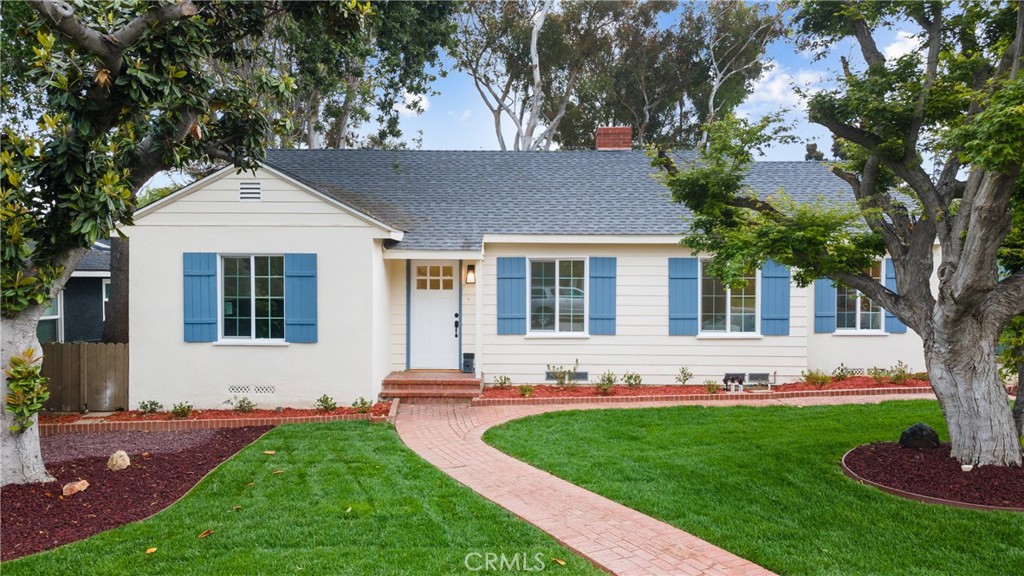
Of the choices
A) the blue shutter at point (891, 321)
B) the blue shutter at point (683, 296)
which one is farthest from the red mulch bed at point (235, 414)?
the blue shutter at point (891, 321)

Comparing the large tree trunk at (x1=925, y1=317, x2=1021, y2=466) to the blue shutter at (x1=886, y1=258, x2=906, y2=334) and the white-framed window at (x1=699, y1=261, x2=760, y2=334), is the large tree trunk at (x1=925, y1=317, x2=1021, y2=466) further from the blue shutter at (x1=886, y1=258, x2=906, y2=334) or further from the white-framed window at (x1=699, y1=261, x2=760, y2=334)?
the blue shutter at (x1=886, y1=258, x2=906, y2=334)

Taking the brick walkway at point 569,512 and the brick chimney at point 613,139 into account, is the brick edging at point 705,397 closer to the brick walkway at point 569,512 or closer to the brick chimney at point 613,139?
the brick walkway at point 569,512

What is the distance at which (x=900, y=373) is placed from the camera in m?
11.0

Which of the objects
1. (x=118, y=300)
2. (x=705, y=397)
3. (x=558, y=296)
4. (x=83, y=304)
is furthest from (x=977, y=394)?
(x=83, y=304)

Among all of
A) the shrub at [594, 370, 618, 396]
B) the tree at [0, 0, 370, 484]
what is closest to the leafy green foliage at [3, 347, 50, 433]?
the tree at [0, 0, 370, 484]

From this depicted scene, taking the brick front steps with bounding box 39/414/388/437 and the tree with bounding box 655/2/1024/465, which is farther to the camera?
the brick front steps with bounding box 39/414/388/437

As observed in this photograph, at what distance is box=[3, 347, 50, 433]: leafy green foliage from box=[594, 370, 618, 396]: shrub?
7.69 m

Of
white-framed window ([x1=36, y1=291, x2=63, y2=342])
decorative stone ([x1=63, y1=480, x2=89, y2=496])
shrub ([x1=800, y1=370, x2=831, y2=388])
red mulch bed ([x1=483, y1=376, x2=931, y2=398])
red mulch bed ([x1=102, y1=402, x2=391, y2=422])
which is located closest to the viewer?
decorative stone ([x1=63, y1=480, x2=89, y2=496])

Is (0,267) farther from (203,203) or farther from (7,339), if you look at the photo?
(203,203)

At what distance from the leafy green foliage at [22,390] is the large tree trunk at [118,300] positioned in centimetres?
510

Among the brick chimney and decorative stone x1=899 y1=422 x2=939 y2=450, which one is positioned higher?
the brick chimney

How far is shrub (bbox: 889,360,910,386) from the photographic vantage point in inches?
422

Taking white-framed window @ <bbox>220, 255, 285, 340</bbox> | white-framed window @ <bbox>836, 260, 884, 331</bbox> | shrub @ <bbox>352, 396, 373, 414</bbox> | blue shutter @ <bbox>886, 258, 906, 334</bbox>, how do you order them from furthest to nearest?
white-framed window @ <bbox>836, 260, 884, 331</bbox>, blue shutter @ <bbox>886, 258, 906, 334</bbox>, white-framed window @ <bbox>220, 255, 285, 340</bbox>, shrub @ <bbox>352, 396, 373, 414</bbox>

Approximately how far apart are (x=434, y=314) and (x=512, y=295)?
1.54 m
